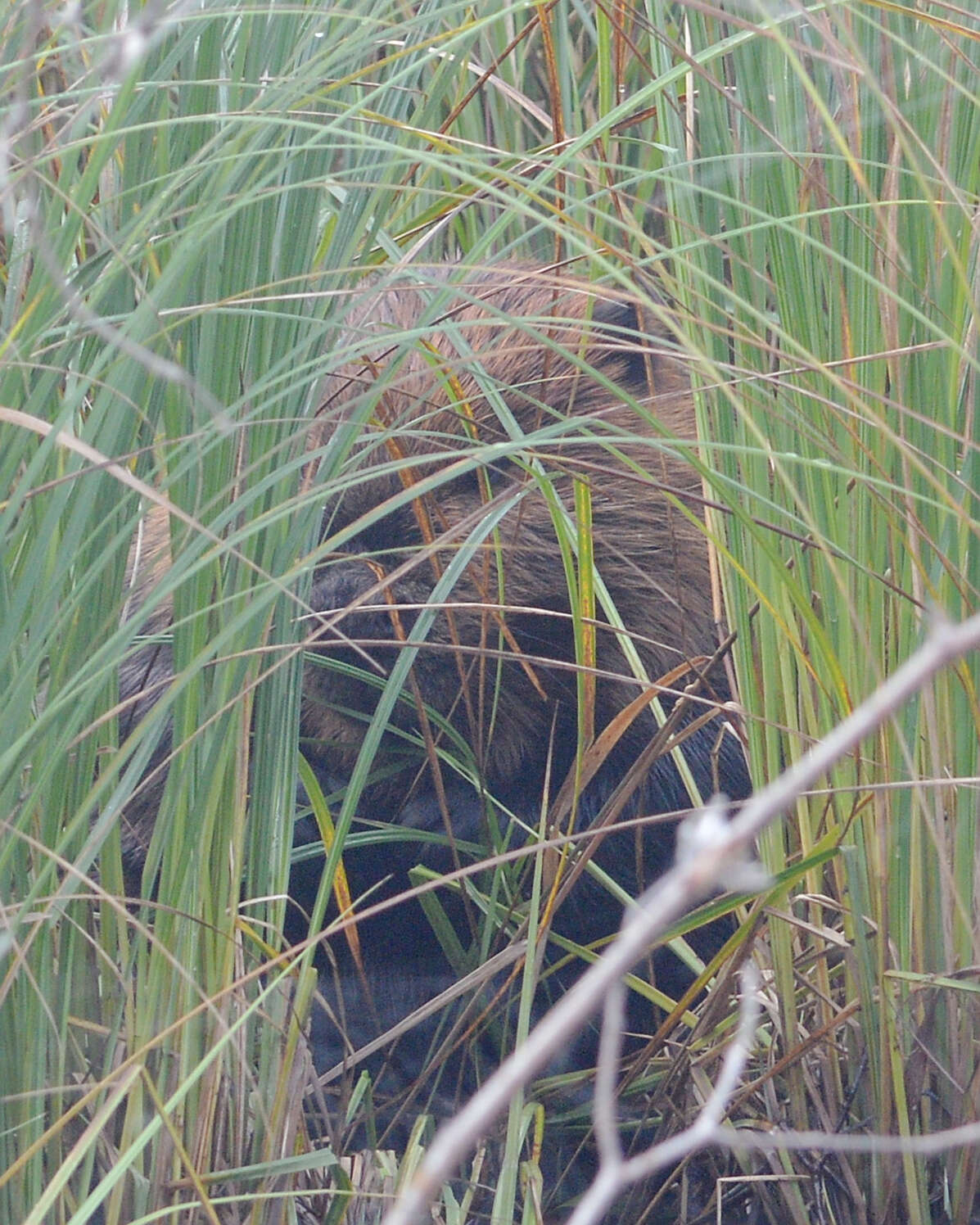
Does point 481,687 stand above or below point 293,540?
below

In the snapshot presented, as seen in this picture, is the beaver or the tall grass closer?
the tall grass

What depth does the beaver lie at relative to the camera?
1.80 metres

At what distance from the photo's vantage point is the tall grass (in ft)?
3.69

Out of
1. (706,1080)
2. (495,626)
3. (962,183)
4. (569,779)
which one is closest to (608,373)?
(495,626)

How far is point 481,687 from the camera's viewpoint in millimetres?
1687

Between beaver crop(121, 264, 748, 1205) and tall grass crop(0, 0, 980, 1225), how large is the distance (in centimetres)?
30

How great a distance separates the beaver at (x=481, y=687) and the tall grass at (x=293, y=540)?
30cm

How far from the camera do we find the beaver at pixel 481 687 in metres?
1.80

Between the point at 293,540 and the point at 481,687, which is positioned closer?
the point at 293,540

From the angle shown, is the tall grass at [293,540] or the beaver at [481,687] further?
the beaver at [481,687]

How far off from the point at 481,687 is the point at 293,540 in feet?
1.63

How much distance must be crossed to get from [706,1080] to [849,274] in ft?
2.88

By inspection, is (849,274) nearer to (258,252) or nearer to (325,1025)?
(258,252)

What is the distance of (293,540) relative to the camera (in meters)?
1.25
